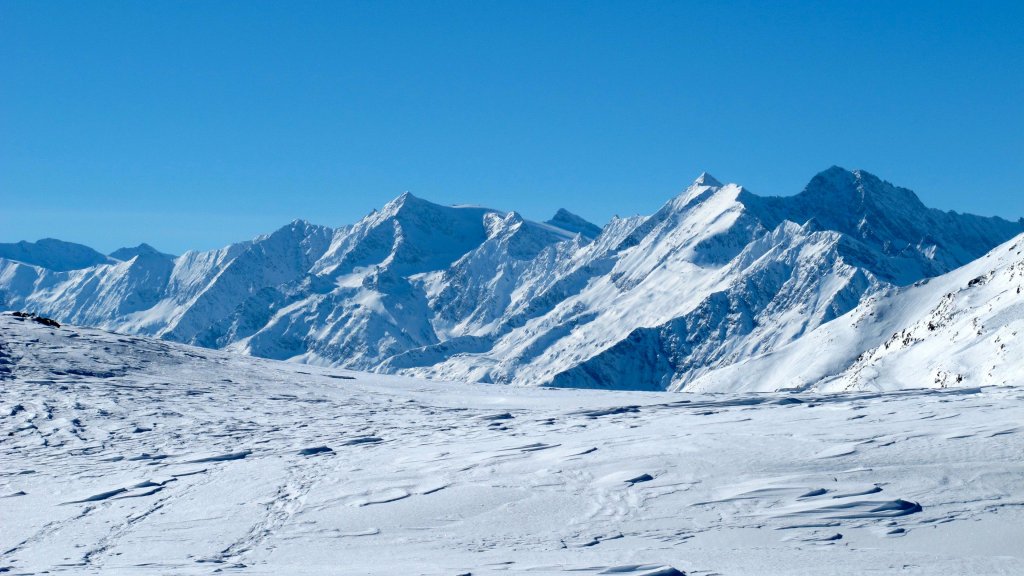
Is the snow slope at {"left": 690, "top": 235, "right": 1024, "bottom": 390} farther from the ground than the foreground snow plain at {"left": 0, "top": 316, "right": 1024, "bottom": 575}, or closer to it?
farther from the ground

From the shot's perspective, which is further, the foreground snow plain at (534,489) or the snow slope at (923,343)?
the snow slope at (923,343)

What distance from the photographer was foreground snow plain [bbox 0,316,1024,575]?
39.6 feet

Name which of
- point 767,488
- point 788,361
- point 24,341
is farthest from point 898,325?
point 767,488

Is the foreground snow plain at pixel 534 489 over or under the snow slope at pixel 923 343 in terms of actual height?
under

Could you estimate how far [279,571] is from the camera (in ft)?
39.2

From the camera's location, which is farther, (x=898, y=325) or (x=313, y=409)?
(x=898, y=325)

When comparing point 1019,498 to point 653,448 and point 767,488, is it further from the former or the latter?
point 653,448

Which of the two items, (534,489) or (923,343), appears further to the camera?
(923,343)

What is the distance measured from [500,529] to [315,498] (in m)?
3.85

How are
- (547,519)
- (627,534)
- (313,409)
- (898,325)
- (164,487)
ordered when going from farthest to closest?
(898,325) < (313,409) < (164,487) < (547,519) < (627,534)

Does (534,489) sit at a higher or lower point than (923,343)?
lower

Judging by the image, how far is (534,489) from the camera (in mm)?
15516

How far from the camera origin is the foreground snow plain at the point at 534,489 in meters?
12.1

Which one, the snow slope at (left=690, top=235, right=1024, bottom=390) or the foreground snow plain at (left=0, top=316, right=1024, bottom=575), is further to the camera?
the snow slope at (left=690, top=235, right=1024, bottom=390)
